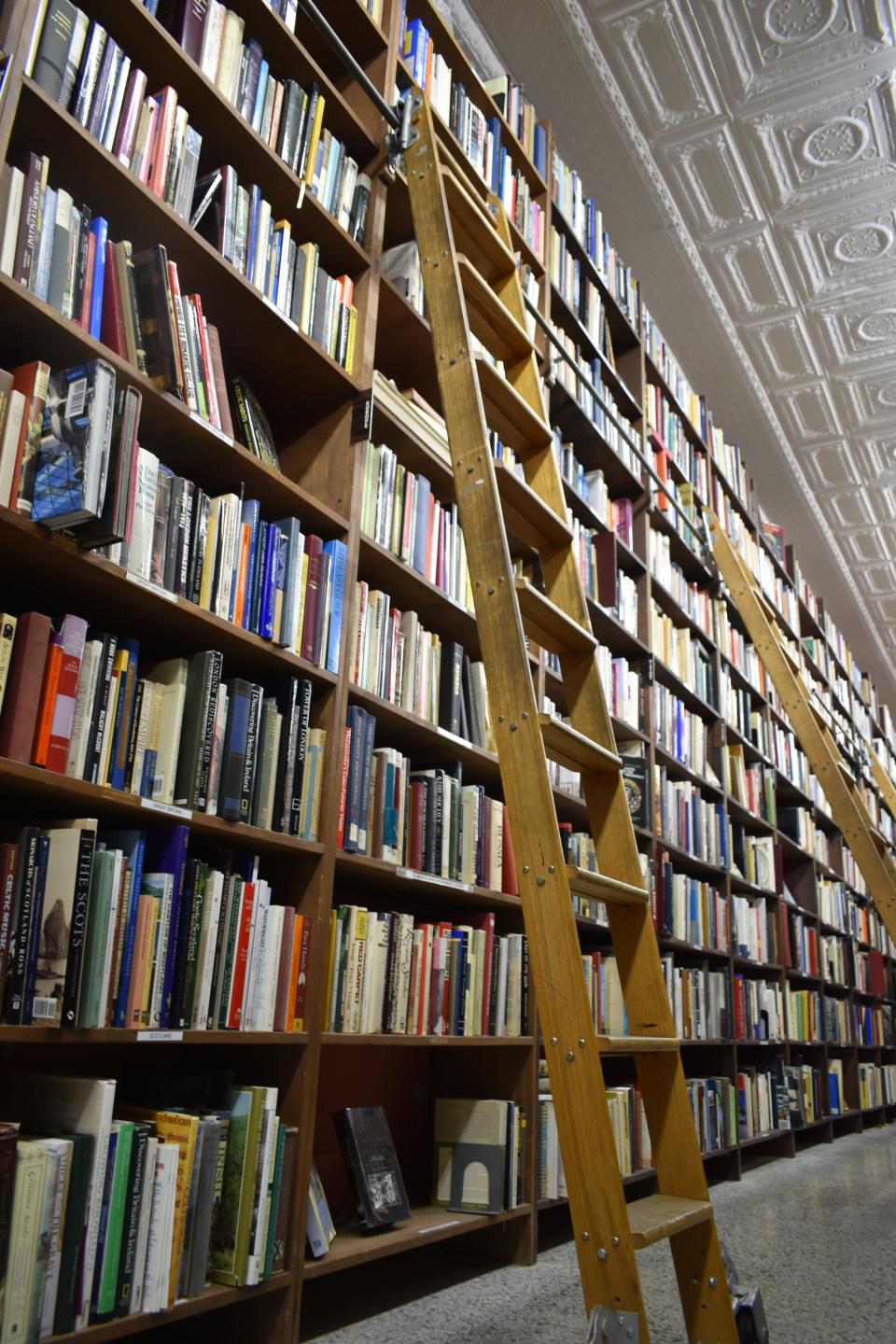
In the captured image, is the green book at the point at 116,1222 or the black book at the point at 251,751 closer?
the green book at the point at 116,1222

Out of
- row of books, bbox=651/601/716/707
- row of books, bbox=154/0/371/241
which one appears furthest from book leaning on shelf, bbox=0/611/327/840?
row of books, bbox=651/601/716/707

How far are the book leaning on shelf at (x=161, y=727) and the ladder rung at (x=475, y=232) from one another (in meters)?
1.04

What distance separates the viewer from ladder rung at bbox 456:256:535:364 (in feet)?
6.30

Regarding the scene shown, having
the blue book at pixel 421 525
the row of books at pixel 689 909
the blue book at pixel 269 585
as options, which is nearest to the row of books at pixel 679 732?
the row of books at pixel 689 909

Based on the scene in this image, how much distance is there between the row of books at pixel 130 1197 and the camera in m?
1.08

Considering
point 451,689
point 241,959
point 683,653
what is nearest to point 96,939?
point 241,959

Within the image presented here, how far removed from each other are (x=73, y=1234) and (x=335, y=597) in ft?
3.31

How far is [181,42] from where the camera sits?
1646mm

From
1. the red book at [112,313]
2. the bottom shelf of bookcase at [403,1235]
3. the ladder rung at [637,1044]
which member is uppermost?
the red book at [112,313]

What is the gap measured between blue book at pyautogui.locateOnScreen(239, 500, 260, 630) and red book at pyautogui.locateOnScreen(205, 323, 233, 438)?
4.7 inches

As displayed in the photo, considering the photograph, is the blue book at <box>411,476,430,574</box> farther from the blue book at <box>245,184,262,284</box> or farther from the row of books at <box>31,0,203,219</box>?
the row of books at <box>31,0,203,219</box>

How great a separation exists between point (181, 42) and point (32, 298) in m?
0.69

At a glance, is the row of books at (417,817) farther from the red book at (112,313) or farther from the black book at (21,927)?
the red book at (112,313)

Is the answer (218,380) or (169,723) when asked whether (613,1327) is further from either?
(218,380)
